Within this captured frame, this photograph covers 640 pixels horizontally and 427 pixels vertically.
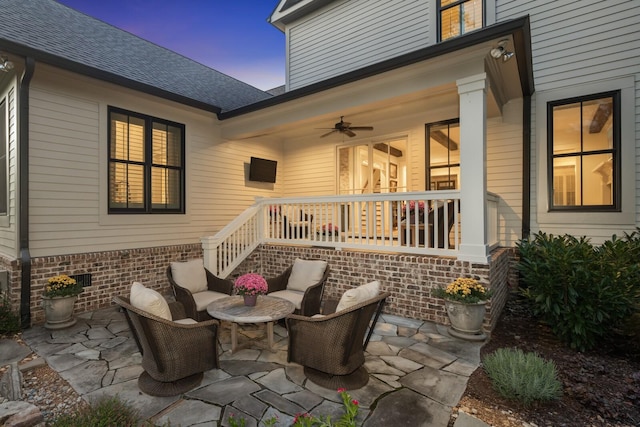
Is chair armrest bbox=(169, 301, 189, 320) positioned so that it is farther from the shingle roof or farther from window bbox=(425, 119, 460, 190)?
window bbox=(425, 119, 460, 190)

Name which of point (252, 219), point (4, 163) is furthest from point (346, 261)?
point (4, 163)

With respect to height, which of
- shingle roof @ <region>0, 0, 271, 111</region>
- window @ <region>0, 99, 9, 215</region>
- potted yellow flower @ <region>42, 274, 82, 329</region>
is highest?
shingle roof @ <region>0, 0, 271, 111</region>

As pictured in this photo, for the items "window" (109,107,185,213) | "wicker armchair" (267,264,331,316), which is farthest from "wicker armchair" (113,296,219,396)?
"window" (109,107,185,213)

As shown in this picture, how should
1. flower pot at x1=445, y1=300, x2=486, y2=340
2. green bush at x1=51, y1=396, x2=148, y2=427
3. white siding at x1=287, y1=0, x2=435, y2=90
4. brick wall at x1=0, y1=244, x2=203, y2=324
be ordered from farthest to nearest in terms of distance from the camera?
white siding at x1=287, y1=0, x2=435, y2=90, brick wall at x1=0, y1=244, x2=203, y2=324, flower pot at x1=445, y1=300, x2=486, y2=340, green bush at x1=51, y1=396, x2=148, y2=427

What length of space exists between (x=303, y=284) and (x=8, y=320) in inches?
165

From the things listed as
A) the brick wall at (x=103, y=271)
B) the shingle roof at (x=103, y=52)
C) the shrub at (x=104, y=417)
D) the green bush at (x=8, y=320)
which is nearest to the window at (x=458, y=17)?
the shingle roof at (x=103, y=52)

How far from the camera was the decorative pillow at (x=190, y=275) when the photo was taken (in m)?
5.00

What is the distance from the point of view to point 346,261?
5945 millimetres

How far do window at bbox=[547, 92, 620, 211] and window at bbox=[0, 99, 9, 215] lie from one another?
9.66 metres

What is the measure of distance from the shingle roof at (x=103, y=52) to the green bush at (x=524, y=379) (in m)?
6.90

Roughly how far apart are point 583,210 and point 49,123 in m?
9.09

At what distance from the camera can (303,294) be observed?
5.02 metres

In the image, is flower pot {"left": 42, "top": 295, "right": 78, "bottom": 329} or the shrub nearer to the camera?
the shrub

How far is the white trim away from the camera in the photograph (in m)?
5.29
